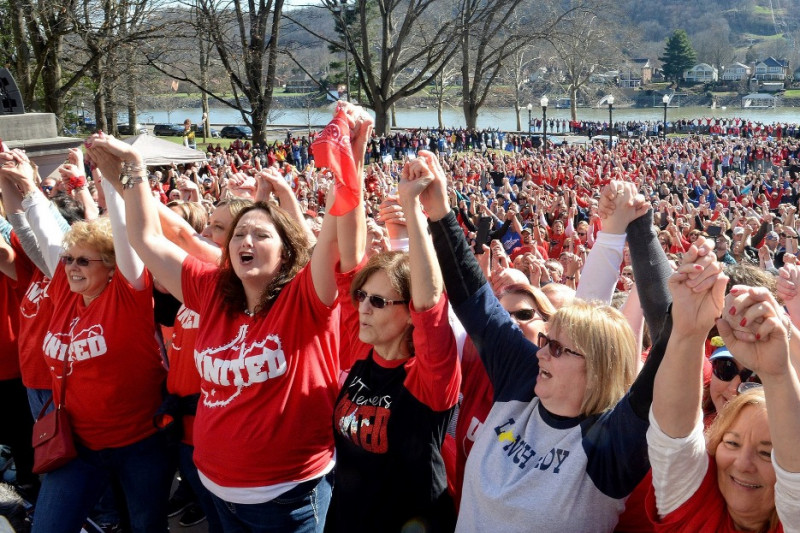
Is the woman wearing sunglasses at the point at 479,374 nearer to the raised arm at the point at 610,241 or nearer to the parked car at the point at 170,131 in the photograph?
the raised arm at the point at 610,241

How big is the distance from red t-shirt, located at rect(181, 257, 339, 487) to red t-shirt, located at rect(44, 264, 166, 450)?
59 centimetres

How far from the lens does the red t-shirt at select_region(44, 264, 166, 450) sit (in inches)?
119

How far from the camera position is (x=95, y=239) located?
317cm

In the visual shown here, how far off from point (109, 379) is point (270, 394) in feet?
3.12

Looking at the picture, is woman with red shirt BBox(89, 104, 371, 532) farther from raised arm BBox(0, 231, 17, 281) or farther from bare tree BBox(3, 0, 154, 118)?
bare tree BBox(3, 0, 154, 118)

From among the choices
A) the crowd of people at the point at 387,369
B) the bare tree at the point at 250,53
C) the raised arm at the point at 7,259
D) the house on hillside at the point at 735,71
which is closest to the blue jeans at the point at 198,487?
the crowd of people at the point at 387,369

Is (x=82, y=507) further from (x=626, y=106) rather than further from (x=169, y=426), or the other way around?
(x=626, y=106)

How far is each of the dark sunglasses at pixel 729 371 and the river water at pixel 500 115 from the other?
60165 mm

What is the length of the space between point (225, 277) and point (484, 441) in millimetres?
1158

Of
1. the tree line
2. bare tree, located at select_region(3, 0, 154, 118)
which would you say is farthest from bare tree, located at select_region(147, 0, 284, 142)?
bare tree, located at select_region(3, 0, 154, 118)

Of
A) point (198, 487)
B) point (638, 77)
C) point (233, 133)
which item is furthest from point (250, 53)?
point (638, 77)

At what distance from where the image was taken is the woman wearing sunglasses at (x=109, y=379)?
3.02 meters

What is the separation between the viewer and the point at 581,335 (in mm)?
2105

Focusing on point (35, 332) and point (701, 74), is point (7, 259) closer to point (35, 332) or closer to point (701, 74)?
point (35, 332)
